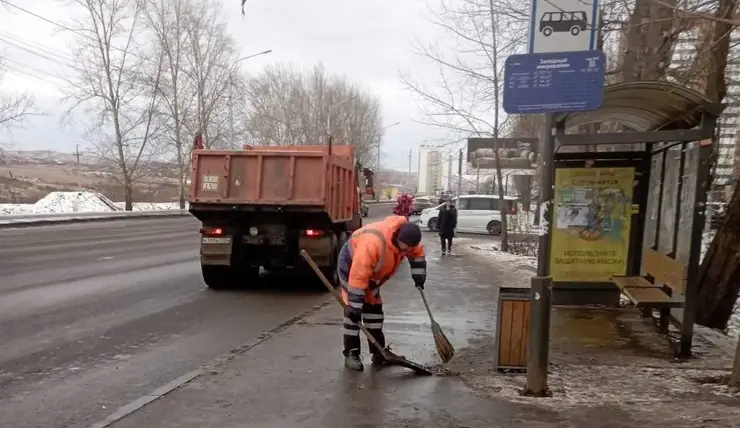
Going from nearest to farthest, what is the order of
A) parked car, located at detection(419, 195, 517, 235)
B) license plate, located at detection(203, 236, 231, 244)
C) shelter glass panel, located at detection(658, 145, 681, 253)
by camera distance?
shelter glass panel, located at detection(658, 145, 681, 253) < license plate, located at detection(203, 236, 231, 244) < parked car, located at detection(419, 195, 517, 235)

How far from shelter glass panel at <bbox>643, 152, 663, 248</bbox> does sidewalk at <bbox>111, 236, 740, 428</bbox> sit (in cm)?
299

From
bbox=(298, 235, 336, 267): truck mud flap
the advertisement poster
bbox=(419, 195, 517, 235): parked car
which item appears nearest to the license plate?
bbox=(298, 235, 336, 267): truck mud flap

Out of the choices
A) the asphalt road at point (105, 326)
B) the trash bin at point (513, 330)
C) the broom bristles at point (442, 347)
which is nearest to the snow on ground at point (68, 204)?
the asphalt road at point (105, 326)

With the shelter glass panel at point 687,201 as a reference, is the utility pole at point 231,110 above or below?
above

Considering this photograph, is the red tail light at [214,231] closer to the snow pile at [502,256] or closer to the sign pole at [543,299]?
the sign pole at [543,299]

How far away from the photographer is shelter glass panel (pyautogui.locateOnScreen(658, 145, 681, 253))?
24.7 feet

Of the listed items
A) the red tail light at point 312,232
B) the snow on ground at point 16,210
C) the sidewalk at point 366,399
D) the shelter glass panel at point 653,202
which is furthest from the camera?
the snow on ground at point 16,210

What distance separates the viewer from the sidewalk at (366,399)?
177 inches

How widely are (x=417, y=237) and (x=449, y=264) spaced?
1015 centimetres

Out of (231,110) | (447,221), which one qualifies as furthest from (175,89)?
(447,221)

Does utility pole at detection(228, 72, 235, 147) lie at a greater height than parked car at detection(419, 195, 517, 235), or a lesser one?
greater

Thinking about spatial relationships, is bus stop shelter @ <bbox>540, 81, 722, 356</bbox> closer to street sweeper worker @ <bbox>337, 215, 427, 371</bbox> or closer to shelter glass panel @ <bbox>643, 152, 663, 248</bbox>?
shelter glass panel @ <bbox>643, 152, 663, 248</bbox>

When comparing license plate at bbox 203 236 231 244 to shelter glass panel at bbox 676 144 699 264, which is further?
license plate at bbox 203 236 231 244

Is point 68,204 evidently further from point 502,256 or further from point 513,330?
point 513,330
